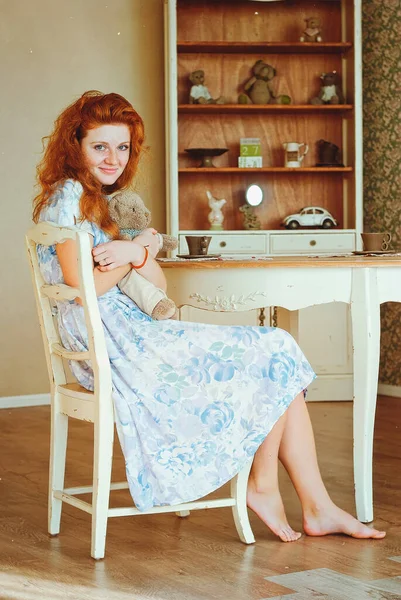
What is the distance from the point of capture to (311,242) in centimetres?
492

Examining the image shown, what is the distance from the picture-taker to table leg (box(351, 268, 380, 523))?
252 cm

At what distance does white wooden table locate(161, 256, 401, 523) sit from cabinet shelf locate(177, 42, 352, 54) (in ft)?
8.71

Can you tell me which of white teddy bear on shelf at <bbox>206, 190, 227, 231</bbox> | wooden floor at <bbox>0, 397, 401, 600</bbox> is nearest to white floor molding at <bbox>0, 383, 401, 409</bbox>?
white teddy bear on shelf at <bbox>206, 190, 227, 231</bbox>

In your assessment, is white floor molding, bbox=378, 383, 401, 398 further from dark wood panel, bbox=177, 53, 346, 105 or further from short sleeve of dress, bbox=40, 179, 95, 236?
short sleeve of dress, bbox=40, 179, 95, 236

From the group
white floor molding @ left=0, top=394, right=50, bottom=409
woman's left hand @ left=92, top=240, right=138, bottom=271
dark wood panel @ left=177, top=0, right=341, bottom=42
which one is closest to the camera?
woman's left hand @ left=92, top=240, right=138, bottom=271

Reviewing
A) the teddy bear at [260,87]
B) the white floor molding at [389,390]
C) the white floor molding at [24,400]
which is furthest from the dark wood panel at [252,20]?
the white floor molding at [24,400]

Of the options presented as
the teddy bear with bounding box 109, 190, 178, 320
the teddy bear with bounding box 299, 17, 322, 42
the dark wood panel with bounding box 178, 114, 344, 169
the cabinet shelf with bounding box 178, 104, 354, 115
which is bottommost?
the teddy bear with bounding box 109, 190, 178, 320

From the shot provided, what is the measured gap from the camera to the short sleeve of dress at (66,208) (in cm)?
228

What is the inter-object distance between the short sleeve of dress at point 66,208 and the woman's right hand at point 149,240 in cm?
14

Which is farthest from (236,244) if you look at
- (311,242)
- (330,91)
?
(330,91)

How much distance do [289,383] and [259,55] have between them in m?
3.24

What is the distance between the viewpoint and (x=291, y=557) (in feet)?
7.22

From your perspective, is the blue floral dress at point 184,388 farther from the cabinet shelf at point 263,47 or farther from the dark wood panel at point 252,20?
the dark wood panel at point 252,20

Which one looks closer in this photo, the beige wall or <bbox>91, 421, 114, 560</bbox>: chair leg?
<bbox>91, 421, 114, 560</bbox>: chair leg
